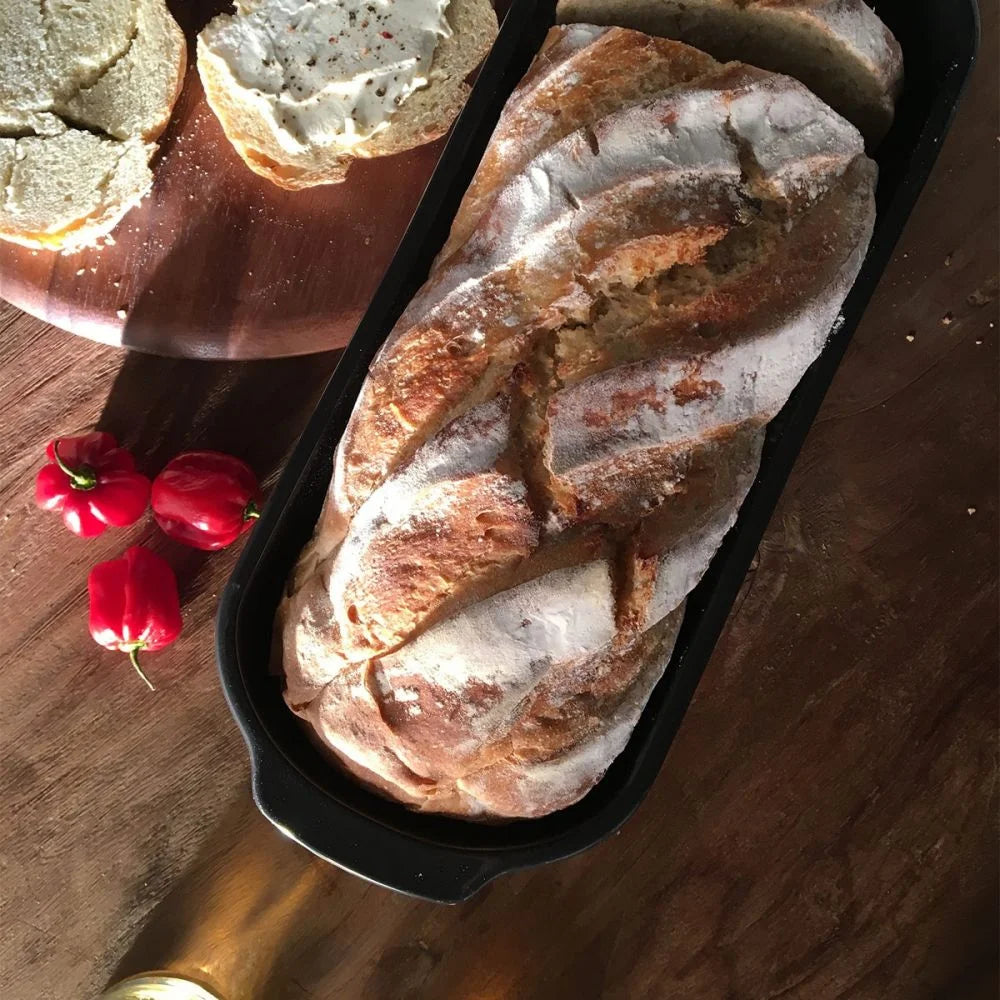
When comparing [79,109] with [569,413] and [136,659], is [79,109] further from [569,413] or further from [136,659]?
[569,413]

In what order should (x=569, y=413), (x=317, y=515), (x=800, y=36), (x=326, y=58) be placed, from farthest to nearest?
(x=326, y=58) < (x=317, y=515) < (x=800, y=36) < (x=569, y=413)

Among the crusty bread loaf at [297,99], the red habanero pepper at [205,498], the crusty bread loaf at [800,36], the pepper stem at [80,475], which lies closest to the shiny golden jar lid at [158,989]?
the red habanero pepper at [205,498]

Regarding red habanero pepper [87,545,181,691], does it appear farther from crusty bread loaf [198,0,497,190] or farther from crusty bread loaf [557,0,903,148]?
crusty bread loaf [557,0,903,148]


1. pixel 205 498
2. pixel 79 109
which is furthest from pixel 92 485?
pixel 79 109

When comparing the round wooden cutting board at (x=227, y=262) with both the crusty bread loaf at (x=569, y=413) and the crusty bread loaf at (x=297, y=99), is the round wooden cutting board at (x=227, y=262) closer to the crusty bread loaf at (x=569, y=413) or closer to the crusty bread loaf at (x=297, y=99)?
the crusty bread loaf at (x=297, y=99)

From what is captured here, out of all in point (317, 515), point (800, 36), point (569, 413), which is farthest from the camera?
point (317, 515)

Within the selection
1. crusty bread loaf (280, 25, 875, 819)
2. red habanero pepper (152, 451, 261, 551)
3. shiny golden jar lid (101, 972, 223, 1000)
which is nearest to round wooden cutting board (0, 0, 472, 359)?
red habanero pepper (152, 451, 261, 551)
